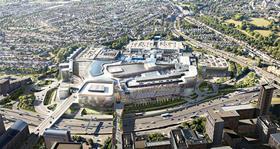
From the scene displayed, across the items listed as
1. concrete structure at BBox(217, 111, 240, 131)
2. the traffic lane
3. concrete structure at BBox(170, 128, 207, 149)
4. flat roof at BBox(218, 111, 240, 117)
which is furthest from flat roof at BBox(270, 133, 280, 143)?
the traffic lane

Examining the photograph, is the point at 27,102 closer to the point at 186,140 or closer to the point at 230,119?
the point at 186,140

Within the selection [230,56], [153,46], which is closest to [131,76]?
[153,46]

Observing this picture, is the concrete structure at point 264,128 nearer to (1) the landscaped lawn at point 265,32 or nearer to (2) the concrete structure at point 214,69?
(2) the concrete structure at point 214,69

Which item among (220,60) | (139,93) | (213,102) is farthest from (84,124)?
(220,60)

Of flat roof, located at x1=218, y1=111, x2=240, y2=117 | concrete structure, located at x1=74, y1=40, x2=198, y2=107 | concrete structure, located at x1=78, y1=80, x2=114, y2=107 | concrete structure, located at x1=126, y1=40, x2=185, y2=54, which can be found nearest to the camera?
flat roof, located at x1=218, y1=111, x2=240, y2=117

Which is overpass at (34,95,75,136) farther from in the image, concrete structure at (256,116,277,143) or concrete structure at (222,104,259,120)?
concrete structure at (256,116,277,143)

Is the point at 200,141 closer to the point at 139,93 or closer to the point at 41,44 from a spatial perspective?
the point at 139,93
